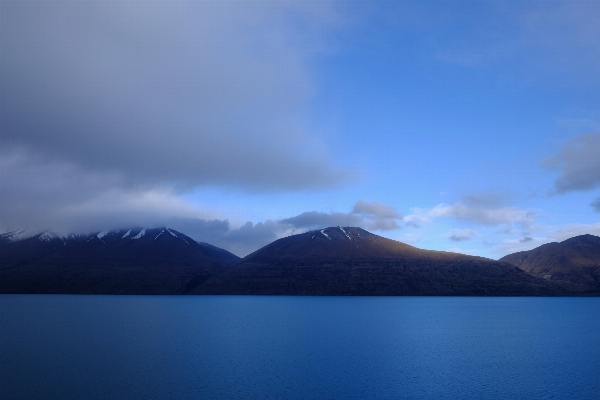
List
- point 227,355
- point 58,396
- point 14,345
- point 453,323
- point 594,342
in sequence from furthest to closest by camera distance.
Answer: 1. point 453,323
2. point 594,342
3. point 14,345
4. point 227,355
5. point 58,396

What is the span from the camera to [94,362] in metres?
60.7

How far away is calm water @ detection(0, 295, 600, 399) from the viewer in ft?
157

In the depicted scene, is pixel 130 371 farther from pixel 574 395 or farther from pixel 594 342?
pixel 594 342

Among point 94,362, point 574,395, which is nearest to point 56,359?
point 94,362

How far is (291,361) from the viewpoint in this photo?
2520 inches

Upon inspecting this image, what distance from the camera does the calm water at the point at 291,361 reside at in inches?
1890

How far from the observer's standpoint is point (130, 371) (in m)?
55.8

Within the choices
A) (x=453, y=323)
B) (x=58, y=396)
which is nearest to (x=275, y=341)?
(x=58, y=396)

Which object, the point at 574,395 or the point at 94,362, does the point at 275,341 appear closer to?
the point at 94,362

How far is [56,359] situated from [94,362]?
6017 mm

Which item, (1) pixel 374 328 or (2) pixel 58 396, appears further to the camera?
(1) pixel 374 328

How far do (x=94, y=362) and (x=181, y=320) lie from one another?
61.7m

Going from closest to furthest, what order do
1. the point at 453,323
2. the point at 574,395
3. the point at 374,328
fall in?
the point at 574,395 < the point at 374,328 < the point at 453,323

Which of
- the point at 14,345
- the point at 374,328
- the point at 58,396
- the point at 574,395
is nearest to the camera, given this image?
the point at 58,396
